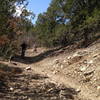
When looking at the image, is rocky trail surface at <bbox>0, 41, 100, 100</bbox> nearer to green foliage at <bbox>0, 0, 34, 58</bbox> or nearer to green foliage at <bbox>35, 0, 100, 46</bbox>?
green foliage at <bbox>0, 0, 34, 58</bbox>

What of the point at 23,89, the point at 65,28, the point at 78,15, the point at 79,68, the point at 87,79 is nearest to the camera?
the point at 23,89

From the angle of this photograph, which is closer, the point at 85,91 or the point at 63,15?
the point at 85,91

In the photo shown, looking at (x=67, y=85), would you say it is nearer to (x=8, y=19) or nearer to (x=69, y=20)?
(x=8, y=19)

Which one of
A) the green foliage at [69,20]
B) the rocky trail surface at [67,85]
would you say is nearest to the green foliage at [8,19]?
the rocky trail surface at [67,85]

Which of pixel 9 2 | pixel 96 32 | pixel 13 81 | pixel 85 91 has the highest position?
pixel 96 32

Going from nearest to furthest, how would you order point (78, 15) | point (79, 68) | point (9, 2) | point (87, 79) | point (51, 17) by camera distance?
point (9, 2) < point (87, 79) < point (79, 68) < point (78, 15) < point (51, 17)

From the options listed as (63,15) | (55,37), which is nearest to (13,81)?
(63,15)

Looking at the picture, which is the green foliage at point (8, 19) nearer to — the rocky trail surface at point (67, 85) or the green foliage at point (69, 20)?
the rocky trail surface at point (67, 85)

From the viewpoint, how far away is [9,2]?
1175 cm

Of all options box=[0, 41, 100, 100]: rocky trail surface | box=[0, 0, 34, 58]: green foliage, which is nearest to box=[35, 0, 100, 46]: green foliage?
box=[0, 41, 100, 100]: rocky trail surface

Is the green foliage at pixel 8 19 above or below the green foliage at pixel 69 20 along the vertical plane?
below

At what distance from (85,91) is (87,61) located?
4856 mm

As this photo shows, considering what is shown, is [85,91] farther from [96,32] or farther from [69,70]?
[96,32]

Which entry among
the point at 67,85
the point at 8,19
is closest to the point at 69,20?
the point at 67,85
